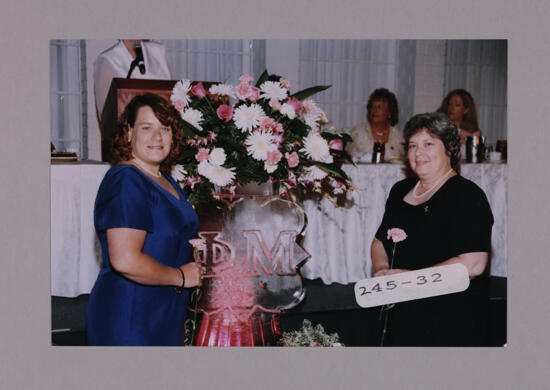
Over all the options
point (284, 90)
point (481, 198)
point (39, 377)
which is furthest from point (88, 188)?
point (481, 198)

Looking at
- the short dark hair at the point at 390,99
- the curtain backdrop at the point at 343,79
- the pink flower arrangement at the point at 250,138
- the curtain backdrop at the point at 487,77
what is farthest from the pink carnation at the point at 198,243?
the curtain backdrop at the point at 343,79

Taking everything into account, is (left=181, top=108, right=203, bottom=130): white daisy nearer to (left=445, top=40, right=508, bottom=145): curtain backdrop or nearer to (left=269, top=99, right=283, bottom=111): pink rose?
(left=269, top=99, right=283, bottom=111): pink rose

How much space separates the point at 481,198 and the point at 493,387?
921mm

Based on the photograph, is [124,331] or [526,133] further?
[526,133]

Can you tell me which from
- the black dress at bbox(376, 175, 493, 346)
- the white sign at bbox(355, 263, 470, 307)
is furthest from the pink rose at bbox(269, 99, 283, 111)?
the white sign at bbox(355, 263, 470, 307)

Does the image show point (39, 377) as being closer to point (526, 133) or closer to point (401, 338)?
point (401, 338)

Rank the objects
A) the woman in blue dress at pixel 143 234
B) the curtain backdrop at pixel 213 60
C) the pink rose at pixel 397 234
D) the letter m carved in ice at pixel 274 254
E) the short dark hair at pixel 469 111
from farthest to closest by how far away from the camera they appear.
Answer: the curtain backdrop at pixel 213 60, the short dark hair at pixel 469 111, the pink rose at pixel 397 234, the letter m carved in ice at pixel 274 254, the woman in blue dress at pixel 143 234

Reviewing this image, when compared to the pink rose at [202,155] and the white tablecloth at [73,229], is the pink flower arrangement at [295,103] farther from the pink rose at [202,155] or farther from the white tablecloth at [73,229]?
the white tablecloth at [73,229]

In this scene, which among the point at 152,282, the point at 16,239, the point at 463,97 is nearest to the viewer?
the point at 152,282

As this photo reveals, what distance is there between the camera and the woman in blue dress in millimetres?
1685

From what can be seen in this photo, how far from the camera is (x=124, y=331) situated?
1.80 metres

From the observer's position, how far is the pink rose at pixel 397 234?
2.16 meters

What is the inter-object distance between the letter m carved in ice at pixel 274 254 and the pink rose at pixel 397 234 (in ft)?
1.40

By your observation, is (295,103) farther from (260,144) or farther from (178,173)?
(178,173)
